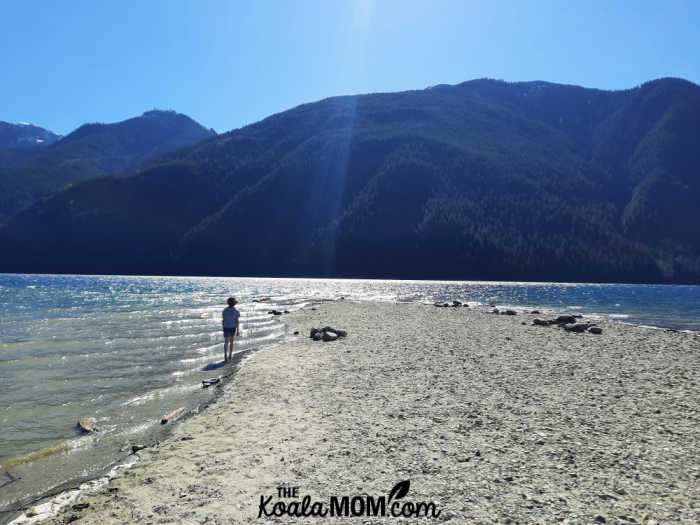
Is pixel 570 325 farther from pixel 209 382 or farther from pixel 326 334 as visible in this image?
pixel 209 382

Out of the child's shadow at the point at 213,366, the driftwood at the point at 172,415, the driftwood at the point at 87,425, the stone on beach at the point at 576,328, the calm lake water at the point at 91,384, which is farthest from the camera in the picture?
the stone on beach at the point at 576,328

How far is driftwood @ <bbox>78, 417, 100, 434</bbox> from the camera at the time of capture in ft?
37.1

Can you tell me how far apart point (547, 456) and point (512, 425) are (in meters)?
1.85

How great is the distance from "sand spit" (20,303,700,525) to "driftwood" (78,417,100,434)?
8.19 ft

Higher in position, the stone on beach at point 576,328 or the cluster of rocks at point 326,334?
the stone on beach at point 576,328

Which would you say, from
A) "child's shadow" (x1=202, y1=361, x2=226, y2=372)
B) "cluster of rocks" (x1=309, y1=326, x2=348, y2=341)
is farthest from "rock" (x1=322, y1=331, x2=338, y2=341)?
"child's shadow" (x1=202, y1=361, x2=226, y2=372)

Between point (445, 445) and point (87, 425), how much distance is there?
9.61m

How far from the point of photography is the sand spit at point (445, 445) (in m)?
6.73

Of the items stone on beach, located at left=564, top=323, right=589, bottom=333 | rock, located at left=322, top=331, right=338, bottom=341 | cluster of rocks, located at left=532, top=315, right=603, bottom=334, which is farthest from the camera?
stone on beach, located at left=564, top=323, right=589, bottom=333

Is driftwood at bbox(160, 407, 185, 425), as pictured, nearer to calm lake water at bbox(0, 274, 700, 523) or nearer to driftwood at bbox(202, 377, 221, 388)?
calm lake water at bbox(0, 274, 700, 523)

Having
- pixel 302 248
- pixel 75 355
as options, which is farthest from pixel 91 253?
pixel 75 355

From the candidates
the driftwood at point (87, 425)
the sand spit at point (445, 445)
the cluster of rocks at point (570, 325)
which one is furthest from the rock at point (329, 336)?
the cluster of rocks at point (570, 325)

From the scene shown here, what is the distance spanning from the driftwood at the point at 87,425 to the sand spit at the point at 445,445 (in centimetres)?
250

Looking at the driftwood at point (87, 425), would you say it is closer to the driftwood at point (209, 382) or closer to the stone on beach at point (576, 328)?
the driftwood at point (209, 382)
